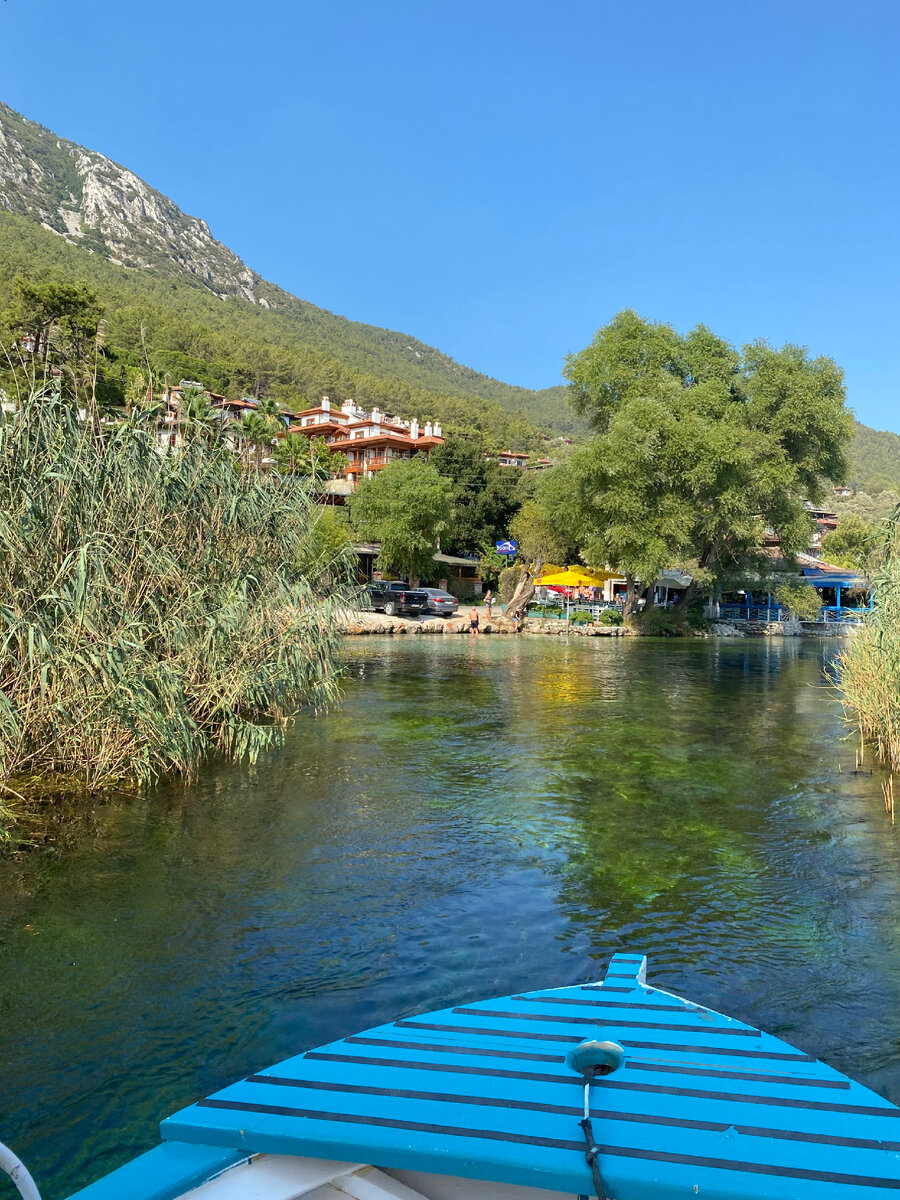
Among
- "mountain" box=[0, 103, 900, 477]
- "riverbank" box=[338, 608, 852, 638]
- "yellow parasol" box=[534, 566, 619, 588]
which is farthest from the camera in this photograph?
"mountain" box=[0, 103, 900, 477]

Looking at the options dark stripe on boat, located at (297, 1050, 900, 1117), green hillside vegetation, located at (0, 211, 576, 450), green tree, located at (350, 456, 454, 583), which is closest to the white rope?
dark stripe on boat, located at (297, 1050, 900, 1117)

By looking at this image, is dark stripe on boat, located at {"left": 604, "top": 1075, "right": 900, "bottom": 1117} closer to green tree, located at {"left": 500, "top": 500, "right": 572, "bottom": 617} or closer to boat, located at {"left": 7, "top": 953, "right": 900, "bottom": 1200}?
boat, located at {"left": 7, "top": 953, "right": 900, "bottom": 1200}

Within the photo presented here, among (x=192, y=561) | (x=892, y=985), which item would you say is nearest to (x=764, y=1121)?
(x=892, y=985)

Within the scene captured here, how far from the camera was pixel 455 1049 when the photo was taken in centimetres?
364

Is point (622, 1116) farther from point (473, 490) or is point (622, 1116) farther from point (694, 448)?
point (473, 490)

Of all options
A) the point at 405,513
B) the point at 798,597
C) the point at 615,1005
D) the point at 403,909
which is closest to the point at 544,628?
the point at 405,513

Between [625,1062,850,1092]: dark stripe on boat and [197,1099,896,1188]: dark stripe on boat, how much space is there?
24.7 inches

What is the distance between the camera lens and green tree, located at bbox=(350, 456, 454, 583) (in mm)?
46812

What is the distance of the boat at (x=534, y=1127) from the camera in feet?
8.69

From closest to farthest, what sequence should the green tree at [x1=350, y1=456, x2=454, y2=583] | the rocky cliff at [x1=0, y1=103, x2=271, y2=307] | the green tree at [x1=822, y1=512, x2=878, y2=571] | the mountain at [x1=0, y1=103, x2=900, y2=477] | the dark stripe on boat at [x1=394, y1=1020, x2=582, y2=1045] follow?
the dark stripe on boat at [x1=394, y1=1020, x2=582, y2=1045] < the green tree at [x1=350, y1=456, x2=454, y2=583] < the green tree at [x1=822, y1=512, x2=878, y2=571] < the mountain at [x1=0, y1=103, x2=900, y2=477] < the rocky cliff at [x1=0, y1=103, x2=271, y2=307]

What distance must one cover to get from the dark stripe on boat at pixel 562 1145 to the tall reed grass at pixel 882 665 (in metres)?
9.92

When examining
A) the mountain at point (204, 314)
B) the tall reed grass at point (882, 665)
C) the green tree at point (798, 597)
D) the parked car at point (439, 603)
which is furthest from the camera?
the mountain at point (204, 314)

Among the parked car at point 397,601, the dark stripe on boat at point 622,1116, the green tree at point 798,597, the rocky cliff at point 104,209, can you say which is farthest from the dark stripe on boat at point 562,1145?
the rocky cliff at point 104,209

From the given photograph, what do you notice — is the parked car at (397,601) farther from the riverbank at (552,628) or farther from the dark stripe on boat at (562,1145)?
the dark stripe on boat at (562,1145)
